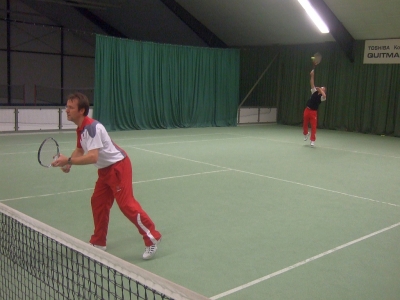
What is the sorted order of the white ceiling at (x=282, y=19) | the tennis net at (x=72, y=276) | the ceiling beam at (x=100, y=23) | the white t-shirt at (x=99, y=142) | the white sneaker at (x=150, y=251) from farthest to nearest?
the ceiling beam at (x=100, y=23), the white ceiling at (x=282, y=19), the white sneaker at (x=150, y=251), the white t-shirt at (x=99, y=142), the tennis net at (x=72, y=276)

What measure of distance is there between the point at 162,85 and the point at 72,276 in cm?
1230

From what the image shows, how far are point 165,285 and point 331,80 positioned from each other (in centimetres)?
1577

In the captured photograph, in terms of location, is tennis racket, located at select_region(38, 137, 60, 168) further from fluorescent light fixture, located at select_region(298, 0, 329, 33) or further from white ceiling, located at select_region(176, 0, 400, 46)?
white ceiling, located at select_region(176, 0, 400, 46)

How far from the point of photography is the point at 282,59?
17.7 m

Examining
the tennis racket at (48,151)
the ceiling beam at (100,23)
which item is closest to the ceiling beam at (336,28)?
the ceiling beam at (100,23)

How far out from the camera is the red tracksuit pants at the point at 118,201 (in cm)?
371

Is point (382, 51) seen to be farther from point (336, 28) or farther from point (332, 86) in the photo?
point (332, 86)

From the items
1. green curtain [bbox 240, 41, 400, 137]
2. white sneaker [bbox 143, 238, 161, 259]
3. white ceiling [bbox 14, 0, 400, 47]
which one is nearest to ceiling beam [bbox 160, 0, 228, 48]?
white ceiling [bbox 14, 0, 400, 47]

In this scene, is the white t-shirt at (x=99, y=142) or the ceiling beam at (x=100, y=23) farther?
the ceiling beam at (x=100, y=23)

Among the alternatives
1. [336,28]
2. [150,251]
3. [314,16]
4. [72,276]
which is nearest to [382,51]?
[336,28]

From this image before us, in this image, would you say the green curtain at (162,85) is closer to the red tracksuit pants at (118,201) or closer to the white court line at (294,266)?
the red tracksuit pants at (118,201)

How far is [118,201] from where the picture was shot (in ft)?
12.2

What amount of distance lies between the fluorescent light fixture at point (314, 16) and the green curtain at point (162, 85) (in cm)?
354

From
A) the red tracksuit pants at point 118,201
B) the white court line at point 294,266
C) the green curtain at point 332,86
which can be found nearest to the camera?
the white court line at point 294,266
